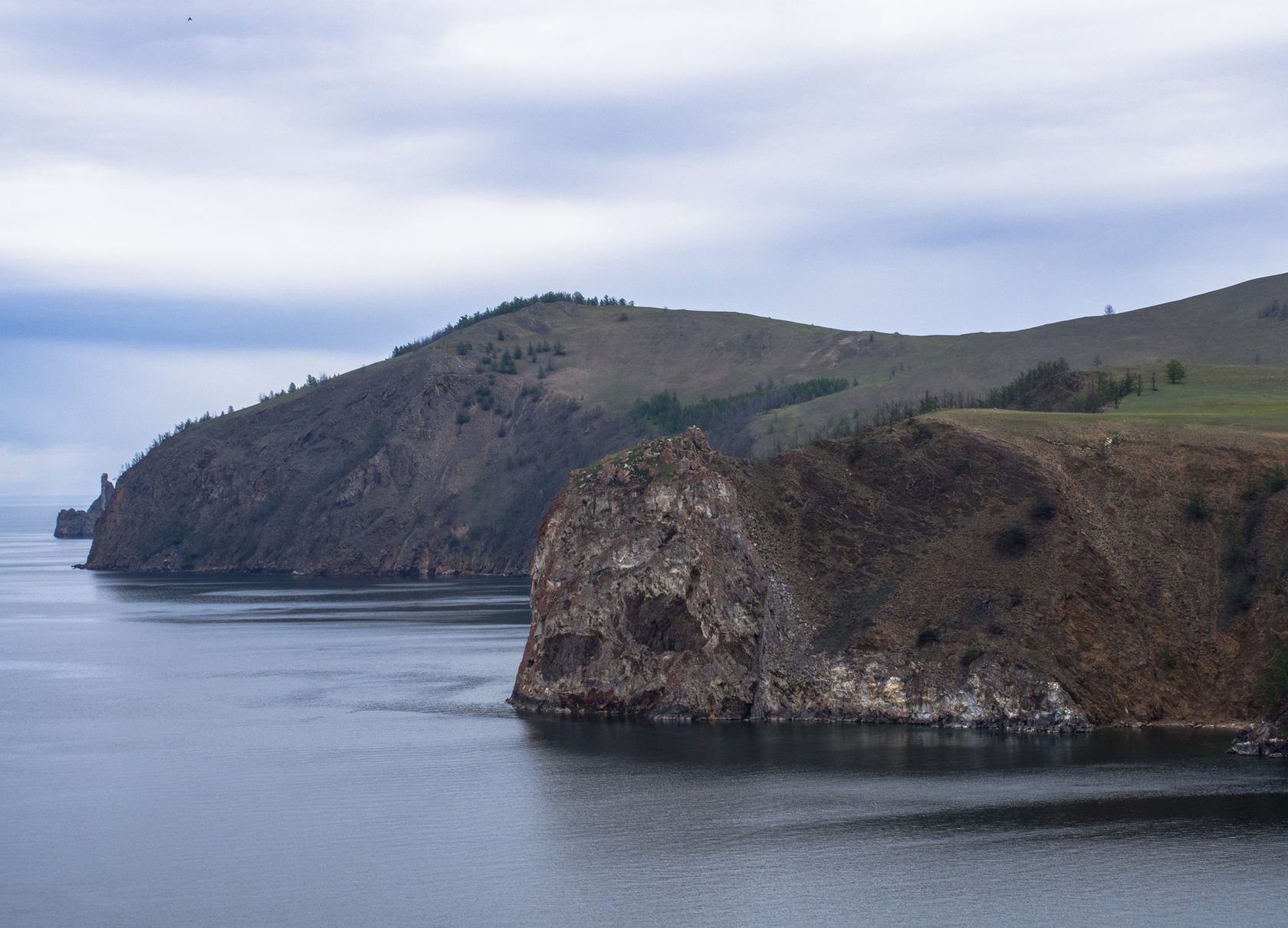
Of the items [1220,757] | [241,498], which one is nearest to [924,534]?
[1220,757]

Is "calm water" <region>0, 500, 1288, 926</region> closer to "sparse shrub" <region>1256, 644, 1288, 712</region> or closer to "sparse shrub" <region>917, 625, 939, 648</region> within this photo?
"sparse shrub" <region>1256, 644, 1288, 712</region>

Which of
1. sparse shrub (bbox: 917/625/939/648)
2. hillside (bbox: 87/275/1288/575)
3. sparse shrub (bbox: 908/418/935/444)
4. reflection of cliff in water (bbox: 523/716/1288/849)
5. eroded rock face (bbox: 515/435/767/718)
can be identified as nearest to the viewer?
reflection of cliff in water (bbox: 523/716/1288/849)

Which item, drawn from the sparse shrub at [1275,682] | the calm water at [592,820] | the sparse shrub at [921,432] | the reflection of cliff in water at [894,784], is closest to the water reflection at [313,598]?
the sparse shrub at [921,432]

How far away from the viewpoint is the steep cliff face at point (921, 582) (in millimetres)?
55312

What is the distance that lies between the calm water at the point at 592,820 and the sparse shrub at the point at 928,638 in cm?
346

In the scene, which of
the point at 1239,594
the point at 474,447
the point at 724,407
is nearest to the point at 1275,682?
the point at 1239,594

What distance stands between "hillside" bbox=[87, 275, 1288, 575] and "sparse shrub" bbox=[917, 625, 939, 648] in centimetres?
8776

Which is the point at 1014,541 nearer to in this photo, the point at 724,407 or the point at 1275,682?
Result: the point at 1275,682

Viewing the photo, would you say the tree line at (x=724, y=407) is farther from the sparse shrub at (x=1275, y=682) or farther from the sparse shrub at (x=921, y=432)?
the sparse shrub at (x=1275, y=682)

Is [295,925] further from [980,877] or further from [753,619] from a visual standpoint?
[753,619]

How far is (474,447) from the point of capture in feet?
608

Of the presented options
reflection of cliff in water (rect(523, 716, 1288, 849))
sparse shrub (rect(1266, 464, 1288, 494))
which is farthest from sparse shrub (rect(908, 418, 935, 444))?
reflection of cliff in water (rect(523, 716, 1288, 849))

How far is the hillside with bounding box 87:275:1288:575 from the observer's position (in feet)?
514

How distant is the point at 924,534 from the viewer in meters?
61.8
